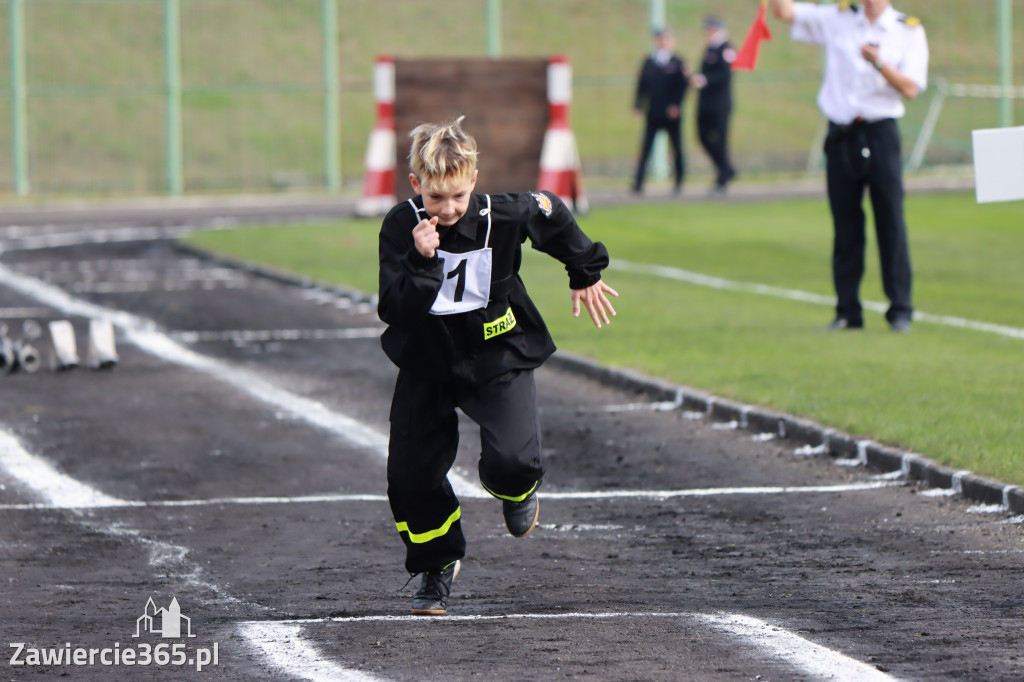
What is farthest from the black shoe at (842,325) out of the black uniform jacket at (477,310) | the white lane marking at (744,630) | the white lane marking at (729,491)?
the white lane marking at (744,630)

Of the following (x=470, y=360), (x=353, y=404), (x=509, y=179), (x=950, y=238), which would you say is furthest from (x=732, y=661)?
(x=509, y=179)

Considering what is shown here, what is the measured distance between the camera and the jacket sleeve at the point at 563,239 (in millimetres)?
Answer: 6086

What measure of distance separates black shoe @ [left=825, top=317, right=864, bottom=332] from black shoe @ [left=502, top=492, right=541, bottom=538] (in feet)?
21.7

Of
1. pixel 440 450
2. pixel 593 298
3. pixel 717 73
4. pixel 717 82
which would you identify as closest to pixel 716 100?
pixel 717 82

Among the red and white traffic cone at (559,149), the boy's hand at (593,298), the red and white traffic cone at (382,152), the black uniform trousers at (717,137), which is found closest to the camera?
the boy's hand at (593,298)

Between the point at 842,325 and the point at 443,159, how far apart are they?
7313 millimetres

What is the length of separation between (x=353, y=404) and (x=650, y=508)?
10.4 ft

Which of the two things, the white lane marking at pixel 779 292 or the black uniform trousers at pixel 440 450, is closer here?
the black uniform trousers at pixel 440 450

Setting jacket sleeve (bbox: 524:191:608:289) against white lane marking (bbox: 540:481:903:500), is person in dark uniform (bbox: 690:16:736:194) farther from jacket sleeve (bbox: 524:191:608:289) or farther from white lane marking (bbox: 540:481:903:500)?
jacket sleeve (bbox: 524:191:608:289)

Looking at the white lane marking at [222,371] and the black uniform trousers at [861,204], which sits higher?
the black uniform trousers at [861,204]

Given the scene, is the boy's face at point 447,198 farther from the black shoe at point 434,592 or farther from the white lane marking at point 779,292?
the white lane marking at point 779,292

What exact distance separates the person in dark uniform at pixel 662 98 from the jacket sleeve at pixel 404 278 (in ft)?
67.7

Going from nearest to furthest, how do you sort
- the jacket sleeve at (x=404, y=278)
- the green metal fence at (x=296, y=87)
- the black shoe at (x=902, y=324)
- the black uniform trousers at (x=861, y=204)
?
the jacket sleeve at (x=404, y=278) < the black uniform trousers at (x=861, y=204) < the black shoe at (x=902, y=324) < the green metal fence at (x=296, y=87)

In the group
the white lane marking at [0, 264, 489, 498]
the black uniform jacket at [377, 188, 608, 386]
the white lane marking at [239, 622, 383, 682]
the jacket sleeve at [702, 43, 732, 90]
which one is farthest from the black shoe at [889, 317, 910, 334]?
the jacket sleeve at [702, 43, 732, 90]
